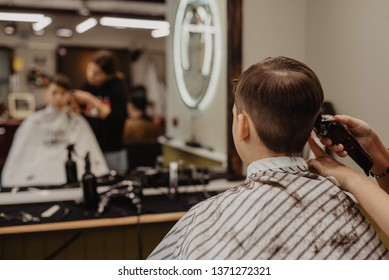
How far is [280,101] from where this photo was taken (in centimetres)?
102

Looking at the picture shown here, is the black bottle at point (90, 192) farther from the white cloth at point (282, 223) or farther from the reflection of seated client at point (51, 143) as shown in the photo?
the white cloth at point (282, 223)

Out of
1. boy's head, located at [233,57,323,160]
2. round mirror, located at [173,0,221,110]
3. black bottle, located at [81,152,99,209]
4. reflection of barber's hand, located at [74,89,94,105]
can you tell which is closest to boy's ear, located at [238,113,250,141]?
boy's head, located at [233,57,323,160]

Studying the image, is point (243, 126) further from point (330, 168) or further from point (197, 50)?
point (197, 50)

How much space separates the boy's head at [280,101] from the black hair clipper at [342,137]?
2.4 inches

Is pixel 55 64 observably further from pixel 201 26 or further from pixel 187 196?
pixel 187 196

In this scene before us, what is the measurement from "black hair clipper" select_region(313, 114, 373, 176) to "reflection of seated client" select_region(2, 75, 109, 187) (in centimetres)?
204

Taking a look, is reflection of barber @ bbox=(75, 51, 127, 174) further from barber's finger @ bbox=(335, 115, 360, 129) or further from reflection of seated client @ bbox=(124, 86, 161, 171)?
barber's finger @ bbox=(335, 115, 360, 129)

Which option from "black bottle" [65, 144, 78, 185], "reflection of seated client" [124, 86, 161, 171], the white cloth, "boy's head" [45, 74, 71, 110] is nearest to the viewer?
the white cloth

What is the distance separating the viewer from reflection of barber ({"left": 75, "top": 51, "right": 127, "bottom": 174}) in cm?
327

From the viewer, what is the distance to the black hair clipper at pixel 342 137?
3.76 ft

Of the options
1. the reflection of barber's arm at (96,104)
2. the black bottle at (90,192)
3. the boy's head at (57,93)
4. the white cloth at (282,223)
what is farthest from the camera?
the reflection of barber's arm at (96,104)

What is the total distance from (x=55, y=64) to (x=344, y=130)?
7060 millimetres

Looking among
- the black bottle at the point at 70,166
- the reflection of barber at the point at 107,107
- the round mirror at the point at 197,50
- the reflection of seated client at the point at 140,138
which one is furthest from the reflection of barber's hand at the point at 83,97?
the black bottle at the point at 70,166

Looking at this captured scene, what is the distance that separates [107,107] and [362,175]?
2.51 metres
